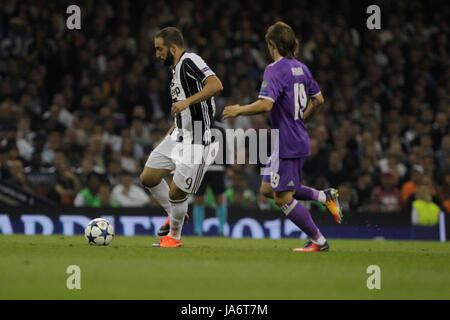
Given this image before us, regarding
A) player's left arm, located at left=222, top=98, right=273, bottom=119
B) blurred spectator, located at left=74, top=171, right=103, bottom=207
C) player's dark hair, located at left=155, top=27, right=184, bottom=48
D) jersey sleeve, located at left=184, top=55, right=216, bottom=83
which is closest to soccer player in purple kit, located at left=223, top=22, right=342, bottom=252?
player's left arm, located at left=222, top=98, right=273, bottom=119

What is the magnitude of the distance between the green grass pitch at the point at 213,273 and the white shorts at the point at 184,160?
736 millimetres

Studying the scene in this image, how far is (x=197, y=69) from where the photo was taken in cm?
887

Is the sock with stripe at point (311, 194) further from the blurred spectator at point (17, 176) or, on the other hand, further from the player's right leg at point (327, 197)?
the blurred spectator at point (17, 176)

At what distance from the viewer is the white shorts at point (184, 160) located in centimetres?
888

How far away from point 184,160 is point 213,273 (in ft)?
7.65

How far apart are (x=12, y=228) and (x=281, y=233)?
4.55 metres

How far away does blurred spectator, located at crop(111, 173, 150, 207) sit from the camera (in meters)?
14.4

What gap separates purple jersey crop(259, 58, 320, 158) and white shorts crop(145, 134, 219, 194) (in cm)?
89

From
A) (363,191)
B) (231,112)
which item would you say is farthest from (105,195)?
(231,112)

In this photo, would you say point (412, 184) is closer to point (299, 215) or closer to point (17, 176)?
point (17, 176)

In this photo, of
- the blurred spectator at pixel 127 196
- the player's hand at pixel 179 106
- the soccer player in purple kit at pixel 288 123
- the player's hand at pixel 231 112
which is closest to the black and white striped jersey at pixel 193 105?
the player's hand at pixel 179 106

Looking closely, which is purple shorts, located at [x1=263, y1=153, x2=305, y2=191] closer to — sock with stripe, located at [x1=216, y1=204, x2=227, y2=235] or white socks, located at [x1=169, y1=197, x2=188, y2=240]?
white socks, located at [x1=169, y1=197, x2=188, y2=240]
